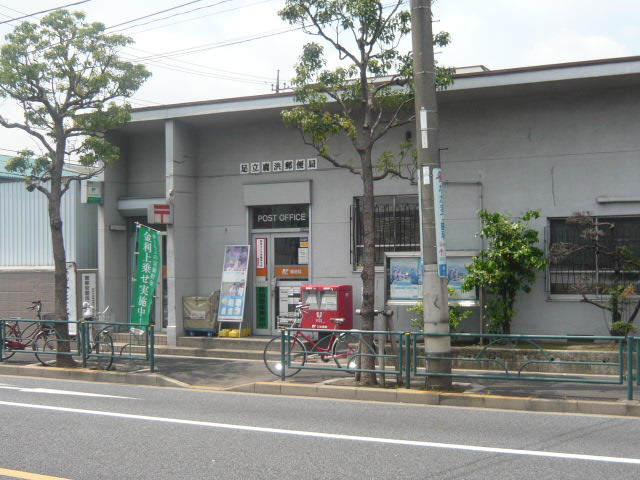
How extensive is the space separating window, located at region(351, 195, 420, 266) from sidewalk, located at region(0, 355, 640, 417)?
139 inches

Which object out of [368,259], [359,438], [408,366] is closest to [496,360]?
[408,366]

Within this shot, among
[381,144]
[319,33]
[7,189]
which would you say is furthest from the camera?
[7,189]

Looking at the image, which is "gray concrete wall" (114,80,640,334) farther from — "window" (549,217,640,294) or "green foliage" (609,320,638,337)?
"green foliage" (609,320,638,337)

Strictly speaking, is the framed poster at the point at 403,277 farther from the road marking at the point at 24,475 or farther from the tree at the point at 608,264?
the road marking at the point at 24,475

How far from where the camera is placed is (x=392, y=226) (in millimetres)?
16312

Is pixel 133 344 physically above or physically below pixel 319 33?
below

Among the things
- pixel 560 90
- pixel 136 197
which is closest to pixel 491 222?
pixel 560 90

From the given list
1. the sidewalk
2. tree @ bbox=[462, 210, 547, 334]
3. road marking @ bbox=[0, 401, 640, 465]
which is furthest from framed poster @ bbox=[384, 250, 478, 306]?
road marking @ bbox=[0, 401, 640, 465]

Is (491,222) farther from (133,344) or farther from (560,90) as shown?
(133,344)

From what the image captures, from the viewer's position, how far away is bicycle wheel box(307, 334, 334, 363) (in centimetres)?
1262

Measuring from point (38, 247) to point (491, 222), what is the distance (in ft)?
41.3

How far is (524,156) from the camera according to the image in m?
15.3

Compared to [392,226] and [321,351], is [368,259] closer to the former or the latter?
[321,351]

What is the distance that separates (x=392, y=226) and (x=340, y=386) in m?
5.32
